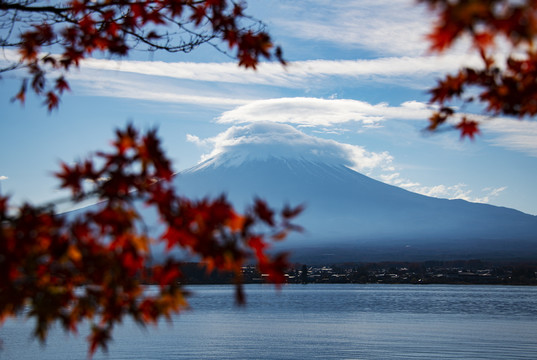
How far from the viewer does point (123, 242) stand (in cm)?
256

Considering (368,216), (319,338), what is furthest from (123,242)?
(368,216)

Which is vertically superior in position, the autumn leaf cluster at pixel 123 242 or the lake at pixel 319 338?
the autumn leaf cluster at pixel 123 242

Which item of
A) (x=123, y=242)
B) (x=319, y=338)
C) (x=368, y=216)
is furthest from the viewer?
(x=368, y=216)

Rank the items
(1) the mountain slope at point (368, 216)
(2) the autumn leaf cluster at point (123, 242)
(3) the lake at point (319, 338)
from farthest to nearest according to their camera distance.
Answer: (1) the mountain slope at point (368, 216) → (3) the lake at point (319, 338) → (2) the autumn leaf cluster at point (123, 242)

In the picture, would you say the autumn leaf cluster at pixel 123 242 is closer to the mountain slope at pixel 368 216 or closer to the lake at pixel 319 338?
the lake at pixel 319 338

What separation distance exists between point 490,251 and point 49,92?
385 feet

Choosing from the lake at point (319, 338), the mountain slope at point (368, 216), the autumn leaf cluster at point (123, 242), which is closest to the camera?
the autumn leaf cluster at point (123, 242)

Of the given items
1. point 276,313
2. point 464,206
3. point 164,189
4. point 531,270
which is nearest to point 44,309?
point 164,189

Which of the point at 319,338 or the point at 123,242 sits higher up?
the point at 123,242

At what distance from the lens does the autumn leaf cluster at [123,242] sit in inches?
97.7

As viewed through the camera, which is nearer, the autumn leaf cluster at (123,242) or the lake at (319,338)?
the autumn leaf cluster at (123,242)

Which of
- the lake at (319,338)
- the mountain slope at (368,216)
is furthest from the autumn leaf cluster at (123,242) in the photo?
the mountain slope at (368,216)

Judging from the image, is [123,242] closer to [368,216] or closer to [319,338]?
[319,338]

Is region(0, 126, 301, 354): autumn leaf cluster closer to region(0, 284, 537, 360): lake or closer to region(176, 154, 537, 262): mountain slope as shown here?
region(0, 284, 537, 360): lake
